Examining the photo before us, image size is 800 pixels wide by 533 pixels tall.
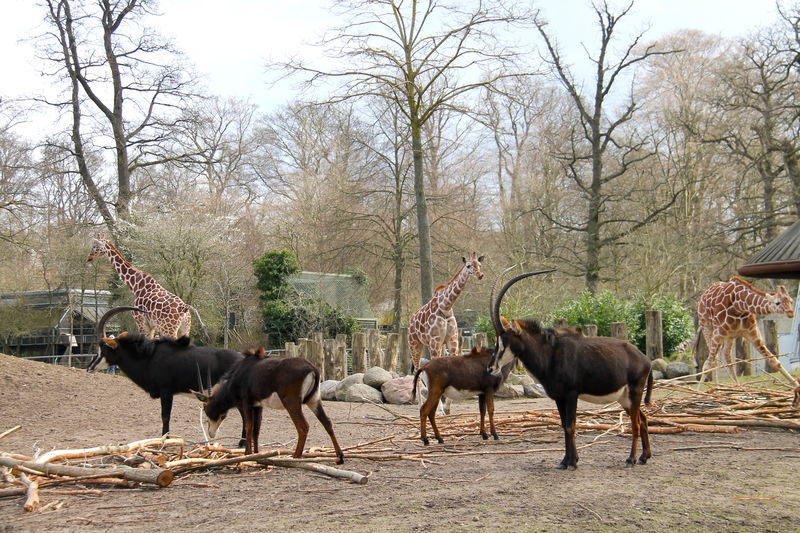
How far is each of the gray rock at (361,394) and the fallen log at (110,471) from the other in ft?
25.8

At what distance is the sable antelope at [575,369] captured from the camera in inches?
237

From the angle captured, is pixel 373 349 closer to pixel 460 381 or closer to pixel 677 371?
pixel 677 371

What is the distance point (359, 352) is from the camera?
17391 millimetres

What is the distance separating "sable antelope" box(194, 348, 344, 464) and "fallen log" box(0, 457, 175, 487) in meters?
1.08

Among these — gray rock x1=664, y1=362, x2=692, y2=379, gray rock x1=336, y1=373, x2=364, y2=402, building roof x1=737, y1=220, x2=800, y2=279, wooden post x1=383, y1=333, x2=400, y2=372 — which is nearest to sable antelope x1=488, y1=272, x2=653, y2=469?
building roof x1=737, y1=220, x2=800, y2=279

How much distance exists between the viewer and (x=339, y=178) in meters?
32.5

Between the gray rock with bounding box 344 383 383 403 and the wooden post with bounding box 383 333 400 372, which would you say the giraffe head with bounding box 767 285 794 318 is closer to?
the gray rock with bounding box 344 383 383 403

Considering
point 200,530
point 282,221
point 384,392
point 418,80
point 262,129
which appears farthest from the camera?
point 262,129

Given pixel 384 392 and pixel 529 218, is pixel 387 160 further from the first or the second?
pixel 384 392

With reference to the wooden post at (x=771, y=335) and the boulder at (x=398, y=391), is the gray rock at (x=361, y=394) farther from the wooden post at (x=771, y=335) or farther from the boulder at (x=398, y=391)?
the wooden post at (x=771, y=335)

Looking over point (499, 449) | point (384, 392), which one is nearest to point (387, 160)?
point (384, 392)

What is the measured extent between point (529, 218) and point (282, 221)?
11.5 m

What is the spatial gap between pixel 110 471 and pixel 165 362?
2.58m

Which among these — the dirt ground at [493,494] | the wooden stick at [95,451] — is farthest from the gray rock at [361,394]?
the wooden stick at [95,451]
